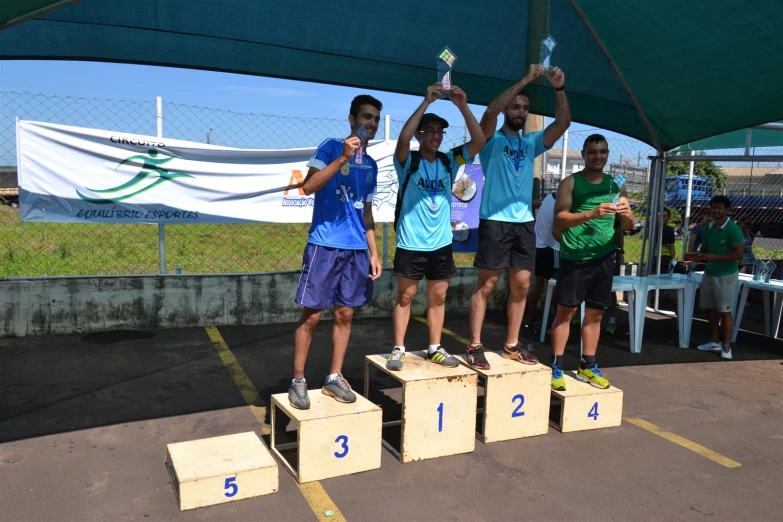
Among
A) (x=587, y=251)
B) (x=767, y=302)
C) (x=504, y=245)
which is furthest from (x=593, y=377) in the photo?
(x=767, y=302)

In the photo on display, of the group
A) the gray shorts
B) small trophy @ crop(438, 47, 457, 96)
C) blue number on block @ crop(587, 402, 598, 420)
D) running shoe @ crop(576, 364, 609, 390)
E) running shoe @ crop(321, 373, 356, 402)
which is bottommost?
blue number on block @ crop(587, 402, 598, 420)

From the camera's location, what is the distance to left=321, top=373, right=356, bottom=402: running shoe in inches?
150

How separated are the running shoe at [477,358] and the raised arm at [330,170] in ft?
5.33

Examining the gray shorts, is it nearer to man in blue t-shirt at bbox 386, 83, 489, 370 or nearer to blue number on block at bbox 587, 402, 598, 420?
blue number on block at bbox 587, 402, 598, 420

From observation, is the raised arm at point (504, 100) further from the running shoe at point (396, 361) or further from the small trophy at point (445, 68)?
the running shoe at point (396, 361)

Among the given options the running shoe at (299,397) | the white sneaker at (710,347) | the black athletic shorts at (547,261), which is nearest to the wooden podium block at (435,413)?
the running shoe at (299,397)

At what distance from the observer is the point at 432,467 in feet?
12.5

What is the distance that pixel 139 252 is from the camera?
11359mm

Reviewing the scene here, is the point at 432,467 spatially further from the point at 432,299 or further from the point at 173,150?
the point at 173,150

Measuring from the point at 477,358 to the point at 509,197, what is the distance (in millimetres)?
1177

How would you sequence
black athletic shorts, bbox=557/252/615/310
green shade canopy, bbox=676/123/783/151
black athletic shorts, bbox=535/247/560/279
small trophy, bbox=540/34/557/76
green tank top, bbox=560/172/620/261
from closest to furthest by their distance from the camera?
small trophy, bbox=540/34/557/76, green tank top, bbox=560/172/620/261, black athletic shorts, bbox=557/252/615/310, black athletic shorts, bbox=535/247/560/279, green shade canopy, bbox=676/123/783/151

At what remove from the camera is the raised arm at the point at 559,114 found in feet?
14.5

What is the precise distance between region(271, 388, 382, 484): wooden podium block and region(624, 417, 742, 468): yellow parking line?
83.1 inches

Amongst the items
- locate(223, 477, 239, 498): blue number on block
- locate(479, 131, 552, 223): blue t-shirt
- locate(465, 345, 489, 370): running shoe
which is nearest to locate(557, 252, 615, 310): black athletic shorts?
locate(479, 131, 552, 223): blue t-shirt
